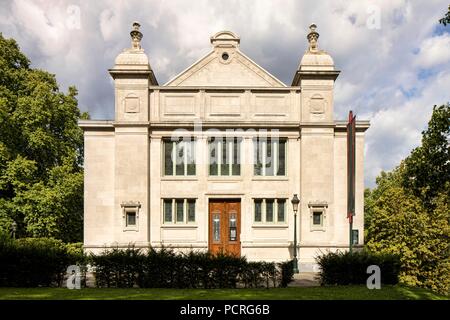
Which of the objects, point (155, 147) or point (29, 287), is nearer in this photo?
point (29, 287)

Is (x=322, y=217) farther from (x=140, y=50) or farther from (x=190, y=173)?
(x=140, y=50)

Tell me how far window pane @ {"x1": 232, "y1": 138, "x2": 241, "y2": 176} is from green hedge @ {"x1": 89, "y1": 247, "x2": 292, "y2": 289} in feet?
32.9

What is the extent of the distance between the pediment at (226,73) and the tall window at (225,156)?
335 centimetres

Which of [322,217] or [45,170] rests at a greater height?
[45,170]

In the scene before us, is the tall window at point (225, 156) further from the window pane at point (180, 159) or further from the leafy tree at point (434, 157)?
the leafy tree at point (434, 157)

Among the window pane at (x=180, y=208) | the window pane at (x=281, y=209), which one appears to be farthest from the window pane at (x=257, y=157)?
the window pane at (x=180, y=208)

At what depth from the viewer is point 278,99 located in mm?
24984

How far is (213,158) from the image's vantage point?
24.8 meters

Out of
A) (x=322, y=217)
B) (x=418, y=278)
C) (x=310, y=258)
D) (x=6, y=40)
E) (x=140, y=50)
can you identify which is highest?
(x=6, y=40)

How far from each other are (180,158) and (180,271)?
1080 cm

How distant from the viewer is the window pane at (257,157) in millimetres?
24719

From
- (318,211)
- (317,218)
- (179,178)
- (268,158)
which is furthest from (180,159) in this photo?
(317,218)


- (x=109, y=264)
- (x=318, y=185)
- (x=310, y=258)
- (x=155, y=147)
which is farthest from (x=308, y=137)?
(x=109, y=264)

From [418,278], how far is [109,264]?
30737mm
